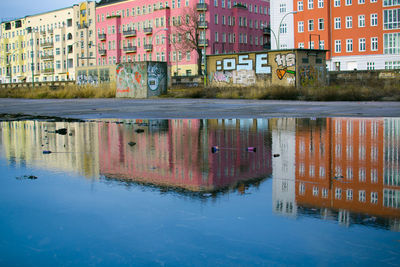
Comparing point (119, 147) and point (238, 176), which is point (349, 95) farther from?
point (238, 176)

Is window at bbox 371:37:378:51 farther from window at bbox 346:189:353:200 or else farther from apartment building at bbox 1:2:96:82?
window at bbox 346:189:353:200

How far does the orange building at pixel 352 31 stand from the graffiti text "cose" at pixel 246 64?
105ft

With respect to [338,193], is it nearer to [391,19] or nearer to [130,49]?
[391,19]

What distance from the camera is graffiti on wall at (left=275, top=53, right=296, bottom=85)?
44.4 m

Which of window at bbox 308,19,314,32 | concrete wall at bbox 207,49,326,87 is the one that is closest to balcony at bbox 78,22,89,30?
window at bbox 308,19,314,32

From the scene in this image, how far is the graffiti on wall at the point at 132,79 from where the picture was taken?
1462 inches

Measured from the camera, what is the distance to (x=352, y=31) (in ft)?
267

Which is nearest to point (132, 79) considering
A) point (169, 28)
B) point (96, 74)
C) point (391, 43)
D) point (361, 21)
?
point (96, 74)

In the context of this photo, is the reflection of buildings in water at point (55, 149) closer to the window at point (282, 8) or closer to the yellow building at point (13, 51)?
the window at point (282, 8)

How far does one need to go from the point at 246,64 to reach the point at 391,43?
129 feet

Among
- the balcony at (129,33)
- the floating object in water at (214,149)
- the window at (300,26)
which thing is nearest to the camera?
the floating object in water at (214,149)

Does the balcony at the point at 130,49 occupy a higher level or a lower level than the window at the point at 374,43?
higher

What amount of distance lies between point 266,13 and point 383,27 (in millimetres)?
34564

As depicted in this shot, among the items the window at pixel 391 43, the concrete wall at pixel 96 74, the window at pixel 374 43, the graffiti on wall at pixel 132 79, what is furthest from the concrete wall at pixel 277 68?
the window at pixel 374 43
